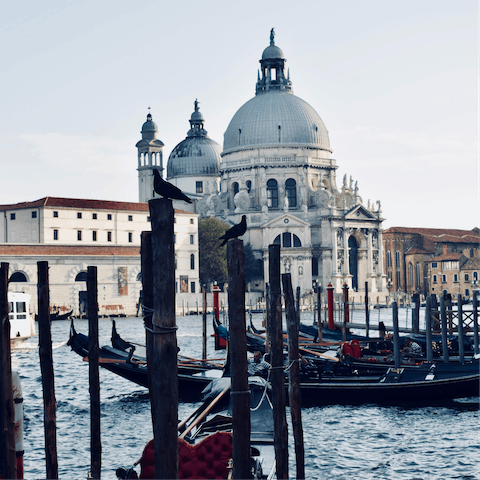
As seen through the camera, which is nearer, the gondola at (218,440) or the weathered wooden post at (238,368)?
the weathered wooden post at (238,368)

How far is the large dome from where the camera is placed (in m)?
64.7

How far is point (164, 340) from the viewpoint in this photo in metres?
5.71

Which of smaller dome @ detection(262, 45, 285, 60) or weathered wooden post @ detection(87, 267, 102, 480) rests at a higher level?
smaller dome @ detection(262, 45, 285, 60)

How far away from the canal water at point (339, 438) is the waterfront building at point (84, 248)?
28.0 metres

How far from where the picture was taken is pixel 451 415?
14375 mm

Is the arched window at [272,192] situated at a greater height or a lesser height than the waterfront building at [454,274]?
greater

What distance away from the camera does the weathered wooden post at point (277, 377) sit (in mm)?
9008

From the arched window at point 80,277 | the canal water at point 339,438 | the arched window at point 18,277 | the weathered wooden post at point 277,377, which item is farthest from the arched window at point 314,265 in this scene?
the weathered wooden post at point 277,377

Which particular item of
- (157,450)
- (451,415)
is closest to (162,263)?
(157,450)

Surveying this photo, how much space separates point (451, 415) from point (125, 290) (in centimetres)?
3477

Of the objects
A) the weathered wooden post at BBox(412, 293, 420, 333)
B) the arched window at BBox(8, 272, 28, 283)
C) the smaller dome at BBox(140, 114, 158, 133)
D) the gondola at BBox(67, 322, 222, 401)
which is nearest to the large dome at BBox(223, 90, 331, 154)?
the smaller dome at BBox(140, 114, 158, 133)

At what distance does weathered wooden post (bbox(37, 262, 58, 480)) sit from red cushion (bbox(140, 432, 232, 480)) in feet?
4.55

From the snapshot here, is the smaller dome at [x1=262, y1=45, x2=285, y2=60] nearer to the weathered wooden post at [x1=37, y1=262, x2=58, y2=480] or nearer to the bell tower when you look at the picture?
the bell tower

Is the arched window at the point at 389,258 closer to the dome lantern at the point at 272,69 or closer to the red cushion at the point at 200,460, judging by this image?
the dome lantern at the point at 272,69
